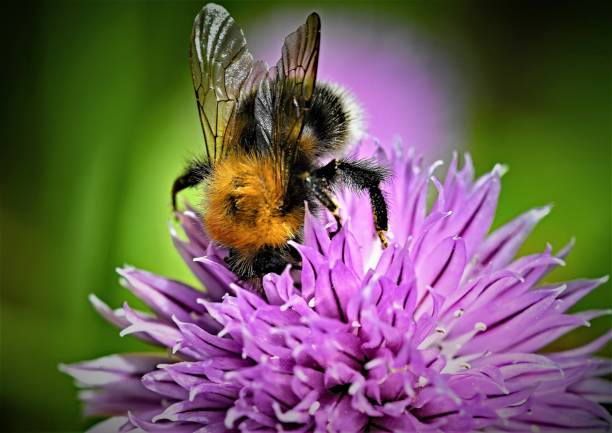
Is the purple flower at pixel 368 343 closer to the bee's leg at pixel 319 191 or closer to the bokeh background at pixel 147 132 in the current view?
the bee's leg at pixel 319 191

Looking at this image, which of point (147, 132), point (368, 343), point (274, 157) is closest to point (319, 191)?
point (274, 157)

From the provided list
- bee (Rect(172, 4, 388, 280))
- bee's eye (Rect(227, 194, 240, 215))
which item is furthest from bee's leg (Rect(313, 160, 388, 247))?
bee's eye (Rect(227, 194, 240, 215))

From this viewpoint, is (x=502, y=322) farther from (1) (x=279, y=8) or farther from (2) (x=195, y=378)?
(1) (x=279, y=8)

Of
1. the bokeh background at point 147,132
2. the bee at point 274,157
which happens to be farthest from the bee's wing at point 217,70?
the bokeh background at point 147,132

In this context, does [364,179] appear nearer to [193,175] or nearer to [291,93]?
[291,93]

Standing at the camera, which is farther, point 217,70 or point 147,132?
point 147,132

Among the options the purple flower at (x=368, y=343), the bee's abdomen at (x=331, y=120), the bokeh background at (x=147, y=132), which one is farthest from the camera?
the bokeh background at (x=147, y=132)

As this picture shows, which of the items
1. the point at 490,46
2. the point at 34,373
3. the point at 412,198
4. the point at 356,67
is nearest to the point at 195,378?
the point at 412,198
